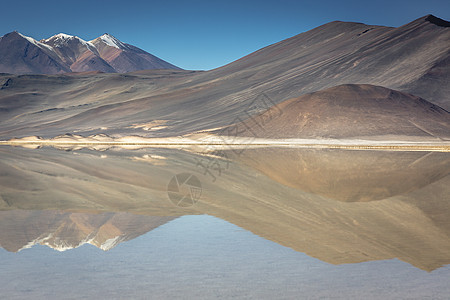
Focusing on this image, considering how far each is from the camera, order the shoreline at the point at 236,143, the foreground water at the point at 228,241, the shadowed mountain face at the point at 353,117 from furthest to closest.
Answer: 1. the shadowed mountain face at the point at 353,117
2. the shoreline at the point at 236,143
3. the foreground water at the point at 228,241

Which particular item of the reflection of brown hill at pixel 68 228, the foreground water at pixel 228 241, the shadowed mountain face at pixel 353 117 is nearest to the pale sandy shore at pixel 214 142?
the shadowed mountain face at pixel 353 117

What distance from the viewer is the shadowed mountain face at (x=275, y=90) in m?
68.8

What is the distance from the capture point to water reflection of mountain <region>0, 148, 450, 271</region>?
27.8ft

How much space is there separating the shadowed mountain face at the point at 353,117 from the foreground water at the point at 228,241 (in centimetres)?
4705

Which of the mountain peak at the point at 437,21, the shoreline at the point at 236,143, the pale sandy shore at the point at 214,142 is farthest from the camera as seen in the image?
the mountain peak at the point at 437,21

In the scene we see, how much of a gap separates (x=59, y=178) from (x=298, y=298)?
16102mm

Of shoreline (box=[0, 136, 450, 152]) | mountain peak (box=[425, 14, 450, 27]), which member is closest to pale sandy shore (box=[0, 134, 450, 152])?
shoreline (box=[0, 136, 450, 152])

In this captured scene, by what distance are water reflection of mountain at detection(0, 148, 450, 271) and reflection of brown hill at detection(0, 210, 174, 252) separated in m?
0.02

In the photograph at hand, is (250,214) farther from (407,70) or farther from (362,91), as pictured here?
(407,70)

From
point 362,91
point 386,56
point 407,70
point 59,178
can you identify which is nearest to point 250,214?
point 59,178

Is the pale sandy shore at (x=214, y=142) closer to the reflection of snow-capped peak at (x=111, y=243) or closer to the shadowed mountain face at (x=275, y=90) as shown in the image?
the shadowed mountain face at (x=275, y=90)

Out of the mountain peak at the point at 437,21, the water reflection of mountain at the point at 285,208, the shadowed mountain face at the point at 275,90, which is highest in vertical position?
the mountain peak at the point at 437,21

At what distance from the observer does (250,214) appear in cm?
1152

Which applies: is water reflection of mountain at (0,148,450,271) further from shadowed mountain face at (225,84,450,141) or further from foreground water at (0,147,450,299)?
shadowed mountain face at (225,84,450,141)
